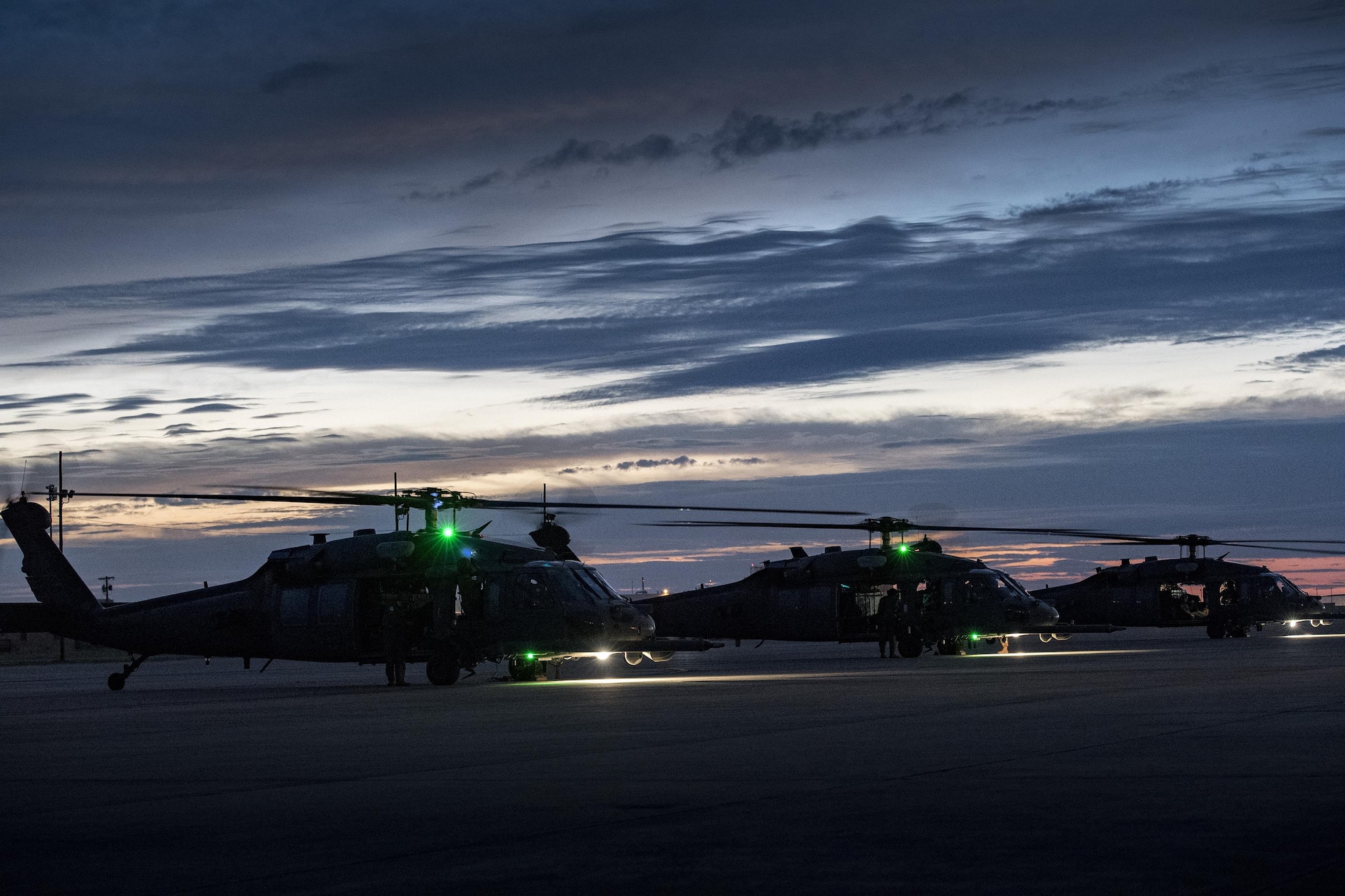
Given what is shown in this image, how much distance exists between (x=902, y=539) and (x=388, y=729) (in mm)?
36611

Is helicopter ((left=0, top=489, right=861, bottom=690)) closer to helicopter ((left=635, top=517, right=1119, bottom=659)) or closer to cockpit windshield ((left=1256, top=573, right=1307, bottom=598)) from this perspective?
helicopter ((left=635, top=517, right=1119, bottom=659))

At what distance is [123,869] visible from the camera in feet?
28.1

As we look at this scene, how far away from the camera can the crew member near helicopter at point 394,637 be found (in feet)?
117

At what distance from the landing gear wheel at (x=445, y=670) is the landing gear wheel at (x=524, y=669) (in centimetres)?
130

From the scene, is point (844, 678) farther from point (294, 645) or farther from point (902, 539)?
point (902, 539)

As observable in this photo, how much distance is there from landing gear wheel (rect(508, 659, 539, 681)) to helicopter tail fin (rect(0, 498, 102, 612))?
37.6ft

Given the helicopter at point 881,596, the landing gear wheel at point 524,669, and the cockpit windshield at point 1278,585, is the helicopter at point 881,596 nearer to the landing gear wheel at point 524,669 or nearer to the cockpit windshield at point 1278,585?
the landing gear wheel at point 524,669

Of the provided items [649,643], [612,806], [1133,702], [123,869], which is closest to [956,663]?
[649,643]

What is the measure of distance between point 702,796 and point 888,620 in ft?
134

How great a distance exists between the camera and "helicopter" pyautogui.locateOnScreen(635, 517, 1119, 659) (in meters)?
51.0

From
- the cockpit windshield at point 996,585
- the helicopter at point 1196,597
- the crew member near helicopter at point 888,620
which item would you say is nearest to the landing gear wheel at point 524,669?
the crew member near helicopter at point 888,620

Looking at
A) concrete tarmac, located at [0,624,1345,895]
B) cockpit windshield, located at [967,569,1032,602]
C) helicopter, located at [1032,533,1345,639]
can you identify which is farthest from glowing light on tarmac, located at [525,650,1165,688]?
helicopter, located at [1032,533,1345,639]

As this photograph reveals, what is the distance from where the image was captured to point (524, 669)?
36.2 metres

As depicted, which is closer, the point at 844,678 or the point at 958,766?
the point at 958,766
